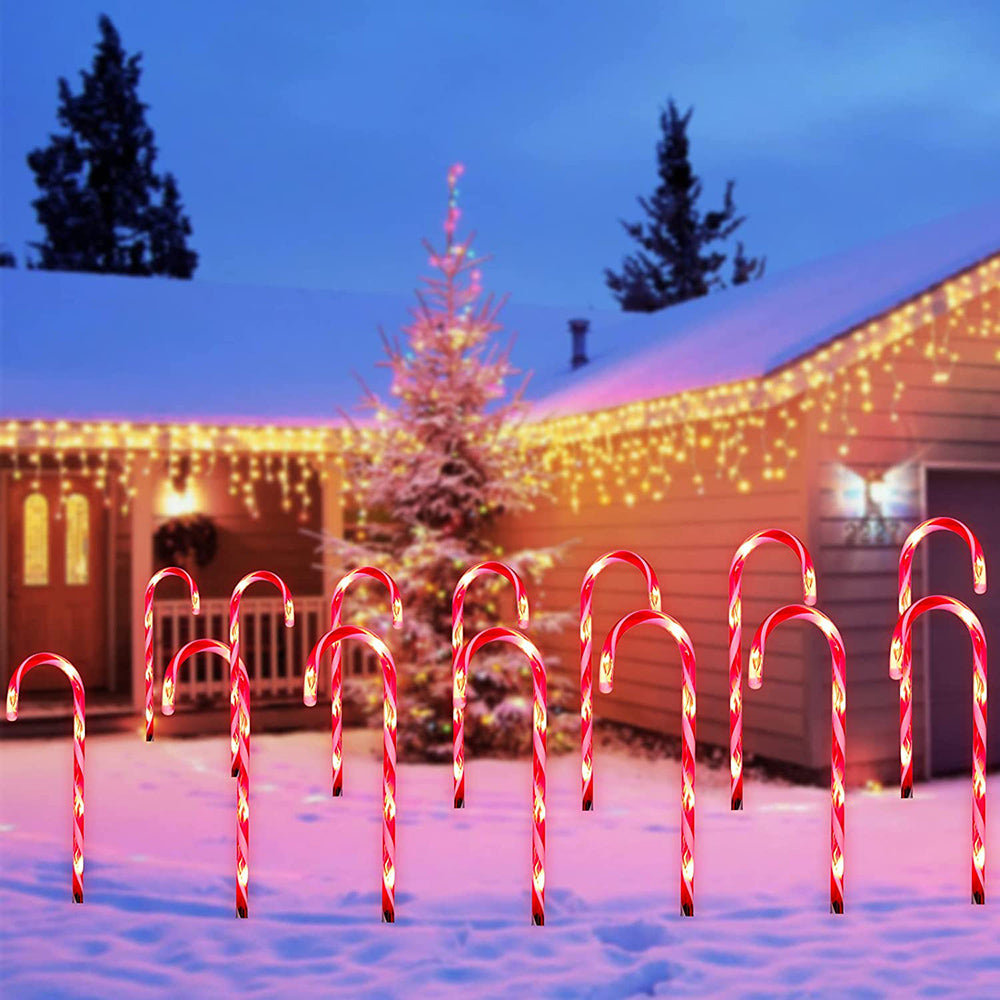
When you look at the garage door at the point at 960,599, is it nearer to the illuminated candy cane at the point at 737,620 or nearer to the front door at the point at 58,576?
the illuminated candy cane at the point at 737,620

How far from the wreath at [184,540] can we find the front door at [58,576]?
92 cm

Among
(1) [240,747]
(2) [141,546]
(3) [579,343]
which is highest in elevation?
(3) [579,343]

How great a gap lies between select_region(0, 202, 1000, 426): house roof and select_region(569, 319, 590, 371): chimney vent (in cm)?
23

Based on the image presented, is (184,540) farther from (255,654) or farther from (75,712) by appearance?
(75,712)

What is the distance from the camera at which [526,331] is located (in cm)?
1494

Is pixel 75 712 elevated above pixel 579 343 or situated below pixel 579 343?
below

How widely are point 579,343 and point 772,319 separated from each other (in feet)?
12.1

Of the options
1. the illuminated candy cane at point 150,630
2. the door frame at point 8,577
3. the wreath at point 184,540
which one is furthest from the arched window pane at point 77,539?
the illuminated candy cane at point 150,630

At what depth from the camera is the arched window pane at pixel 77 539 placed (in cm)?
1254

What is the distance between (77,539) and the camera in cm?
1257

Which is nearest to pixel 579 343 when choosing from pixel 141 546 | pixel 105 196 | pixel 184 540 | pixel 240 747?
pixel 184 540

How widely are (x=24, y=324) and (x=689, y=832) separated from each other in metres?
9.80

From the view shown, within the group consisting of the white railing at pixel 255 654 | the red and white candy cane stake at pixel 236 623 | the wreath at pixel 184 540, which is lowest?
the white railing at pixel 255 654

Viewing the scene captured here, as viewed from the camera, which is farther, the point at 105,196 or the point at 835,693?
the point at 105,196
